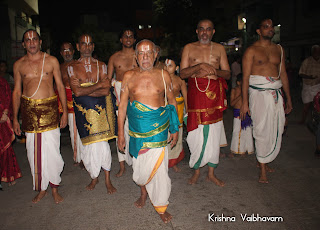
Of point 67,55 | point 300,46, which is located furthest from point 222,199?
point 300,46

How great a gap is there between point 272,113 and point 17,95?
3749 mm

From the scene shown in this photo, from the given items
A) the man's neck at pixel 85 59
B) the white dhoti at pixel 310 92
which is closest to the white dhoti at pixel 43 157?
the man's neck at pixel 85 59

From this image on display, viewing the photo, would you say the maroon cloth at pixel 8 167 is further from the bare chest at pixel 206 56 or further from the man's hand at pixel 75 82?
the bare chest at pixel 206 56

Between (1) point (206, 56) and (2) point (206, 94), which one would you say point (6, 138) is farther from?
(1) point (206, 56)

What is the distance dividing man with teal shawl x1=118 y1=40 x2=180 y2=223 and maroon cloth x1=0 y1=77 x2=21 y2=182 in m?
2.12

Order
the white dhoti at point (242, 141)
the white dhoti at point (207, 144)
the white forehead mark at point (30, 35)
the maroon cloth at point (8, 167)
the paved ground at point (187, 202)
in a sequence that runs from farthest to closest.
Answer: the white dhoti at point (242, 141) → the maroon cloth at point (8, 167) → the white dhoti at point (207, 144) → the white forehead mark at point (30, 35) → the paved ground at point (187, 202)

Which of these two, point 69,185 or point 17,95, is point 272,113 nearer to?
point 69,185

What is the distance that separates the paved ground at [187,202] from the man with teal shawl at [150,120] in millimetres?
405

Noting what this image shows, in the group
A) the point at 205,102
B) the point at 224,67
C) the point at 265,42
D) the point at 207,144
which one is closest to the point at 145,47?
the point at 205,102

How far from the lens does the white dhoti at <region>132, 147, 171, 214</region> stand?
3.30 metres

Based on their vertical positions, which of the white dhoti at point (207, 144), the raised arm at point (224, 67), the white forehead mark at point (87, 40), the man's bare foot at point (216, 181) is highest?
the white forehead mark at point (87, 40)

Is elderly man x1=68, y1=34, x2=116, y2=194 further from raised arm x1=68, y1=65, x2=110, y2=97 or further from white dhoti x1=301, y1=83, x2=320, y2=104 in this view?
white dhoti x1=301, y1=83, x2=320, y2=104

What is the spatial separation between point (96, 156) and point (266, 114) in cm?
265

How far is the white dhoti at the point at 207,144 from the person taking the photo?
4.17m
